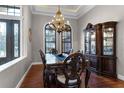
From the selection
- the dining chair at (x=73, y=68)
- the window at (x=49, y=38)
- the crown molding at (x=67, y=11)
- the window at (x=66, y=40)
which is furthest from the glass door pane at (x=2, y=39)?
the window at (x=66, y=40)

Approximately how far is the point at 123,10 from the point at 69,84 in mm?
3405

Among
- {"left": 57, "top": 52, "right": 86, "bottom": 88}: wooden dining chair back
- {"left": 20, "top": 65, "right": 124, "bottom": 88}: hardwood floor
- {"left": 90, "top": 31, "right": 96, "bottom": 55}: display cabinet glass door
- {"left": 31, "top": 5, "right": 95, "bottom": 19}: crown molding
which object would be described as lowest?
{"left": 20, "top": 65, "right": 124, "bottom": 88}: hardwood floor

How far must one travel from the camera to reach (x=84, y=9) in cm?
724

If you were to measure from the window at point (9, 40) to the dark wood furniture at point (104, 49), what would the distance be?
3.32 meters

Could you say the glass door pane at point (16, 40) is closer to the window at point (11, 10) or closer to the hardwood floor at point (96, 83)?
the window at point (11, 10)

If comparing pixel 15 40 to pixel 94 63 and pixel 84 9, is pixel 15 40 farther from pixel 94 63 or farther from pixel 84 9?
pixel 84 9

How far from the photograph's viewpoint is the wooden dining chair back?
2.04 meters

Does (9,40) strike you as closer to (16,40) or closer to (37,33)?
(16,40)

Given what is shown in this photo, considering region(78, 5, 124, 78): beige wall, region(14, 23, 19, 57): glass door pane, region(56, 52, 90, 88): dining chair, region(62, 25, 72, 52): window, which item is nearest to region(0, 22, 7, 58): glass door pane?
region(14, 23, 19, 57): glass door pane

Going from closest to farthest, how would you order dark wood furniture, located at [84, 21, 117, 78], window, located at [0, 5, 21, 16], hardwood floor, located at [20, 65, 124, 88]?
hardwood floor, located at [20, 65, 124, 88], dark wood furniture, located at [84, 21, 117, 78], window, located at [0, 5, 21, 16]

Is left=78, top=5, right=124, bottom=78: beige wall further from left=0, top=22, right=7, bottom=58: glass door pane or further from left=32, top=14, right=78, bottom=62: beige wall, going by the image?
left=0, top=22, right=7, bottom=58: glass door pane

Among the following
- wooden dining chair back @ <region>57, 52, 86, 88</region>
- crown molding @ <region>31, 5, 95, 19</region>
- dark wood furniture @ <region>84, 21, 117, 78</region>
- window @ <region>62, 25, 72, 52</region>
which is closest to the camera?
wooden dining chair back @ <region>57, 52, 86, 88</region>

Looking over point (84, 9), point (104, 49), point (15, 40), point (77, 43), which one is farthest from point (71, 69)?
point (77, 43)

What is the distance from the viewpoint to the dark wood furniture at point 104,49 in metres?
4.68
